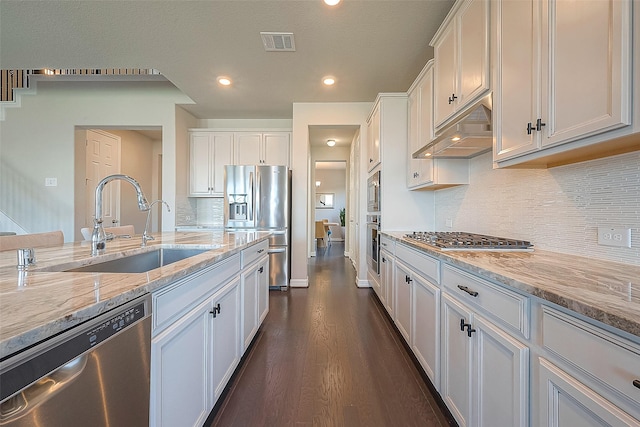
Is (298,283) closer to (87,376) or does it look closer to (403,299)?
(403,299)

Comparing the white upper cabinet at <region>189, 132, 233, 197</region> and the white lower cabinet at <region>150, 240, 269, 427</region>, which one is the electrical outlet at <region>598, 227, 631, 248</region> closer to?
the white lower cabinet at <region>150, 240, 269, 427</region>

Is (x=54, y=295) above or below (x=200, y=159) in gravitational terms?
below

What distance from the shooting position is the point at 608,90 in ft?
2.94

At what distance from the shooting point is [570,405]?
→ 2.38 ft

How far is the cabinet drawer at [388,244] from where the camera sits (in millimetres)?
2529

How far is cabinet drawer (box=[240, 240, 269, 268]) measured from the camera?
6.47 feet

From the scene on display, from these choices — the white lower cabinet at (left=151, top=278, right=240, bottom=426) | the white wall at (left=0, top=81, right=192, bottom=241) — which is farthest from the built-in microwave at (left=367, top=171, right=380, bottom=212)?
the white wall at (left=0, top=81, right=192, bottom=241)

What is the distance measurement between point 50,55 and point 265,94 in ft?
7.57

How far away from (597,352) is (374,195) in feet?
9.46

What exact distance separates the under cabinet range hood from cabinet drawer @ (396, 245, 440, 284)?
0.80 m

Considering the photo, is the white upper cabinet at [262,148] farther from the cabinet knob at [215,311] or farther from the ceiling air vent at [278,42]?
the cabinet knob at [215,311]

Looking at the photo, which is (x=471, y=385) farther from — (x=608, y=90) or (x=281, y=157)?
(x=281, y=157)

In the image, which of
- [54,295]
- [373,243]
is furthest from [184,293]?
[373,243]

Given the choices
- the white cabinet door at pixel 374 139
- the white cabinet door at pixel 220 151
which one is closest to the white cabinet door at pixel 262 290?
the white cabinet door at pixel 374 139
